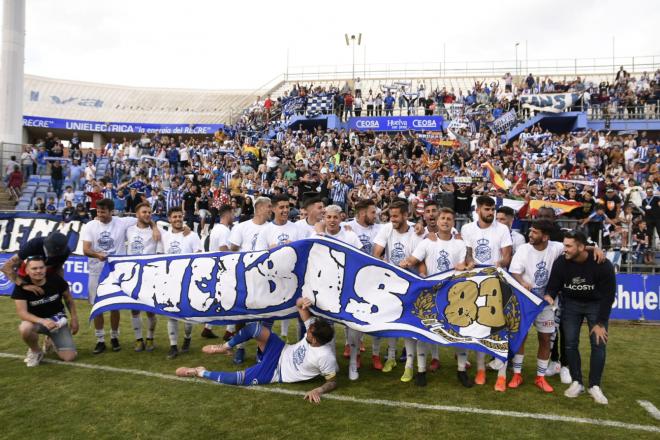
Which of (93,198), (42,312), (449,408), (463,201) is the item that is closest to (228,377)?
(449,408)

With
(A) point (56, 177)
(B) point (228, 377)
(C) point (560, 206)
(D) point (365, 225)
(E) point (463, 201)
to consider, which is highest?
(A) point (56, 177)

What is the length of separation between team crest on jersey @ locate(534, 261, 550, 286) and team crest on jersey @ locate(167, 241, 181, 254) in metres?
5.48

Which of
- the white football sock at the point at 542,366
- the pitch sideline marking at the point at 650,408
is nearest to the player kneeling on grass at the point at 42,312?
the white football sock at the point at 542,366

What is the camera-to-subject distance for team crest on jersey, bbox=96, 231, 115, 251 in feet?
26.3

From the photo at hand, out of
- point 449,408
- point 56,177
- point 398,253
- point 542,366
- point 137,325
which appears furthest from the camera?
point 56,177

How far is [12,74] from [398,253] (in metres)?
24.4

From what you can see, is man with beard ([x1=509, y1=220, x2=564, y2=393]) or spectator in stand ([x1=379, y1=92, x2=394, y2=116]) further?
spectator in stand ([x1=379, y1=92, x2=394, y2=116])

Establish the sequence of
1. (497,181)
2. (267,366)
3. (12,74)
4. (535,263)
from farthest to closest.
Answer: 1. (12,74)
2. (497,181)
3. (535,263)
4. (267,366)

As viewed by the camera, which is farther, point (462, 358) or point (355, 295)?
point (355, 295)

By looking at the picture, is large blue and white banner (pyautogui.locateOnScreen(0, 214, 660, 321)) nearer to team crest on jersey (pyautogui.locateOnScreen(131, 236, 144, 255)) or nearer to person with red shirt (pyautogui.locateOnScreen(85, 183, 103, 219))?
person with red shirt (pyautogui.locateOnScreen(85, 183, 103, 219))

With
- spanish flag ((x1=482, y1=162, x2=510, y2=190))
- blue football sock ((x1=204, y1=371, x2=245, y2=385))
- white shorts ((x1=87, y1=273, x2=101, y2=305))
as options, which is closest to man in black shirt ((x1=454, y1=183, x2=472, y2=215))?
spanish flag ((x1=482, y1=162, x2=510, y2=190))

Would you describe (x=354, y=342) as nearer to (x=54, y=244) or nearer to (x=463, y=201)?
(x=54, y=244)

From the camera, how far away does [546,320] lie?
21.5ft

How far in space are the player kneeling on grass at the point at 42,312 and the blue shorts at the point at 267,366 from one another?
309 centimetres
